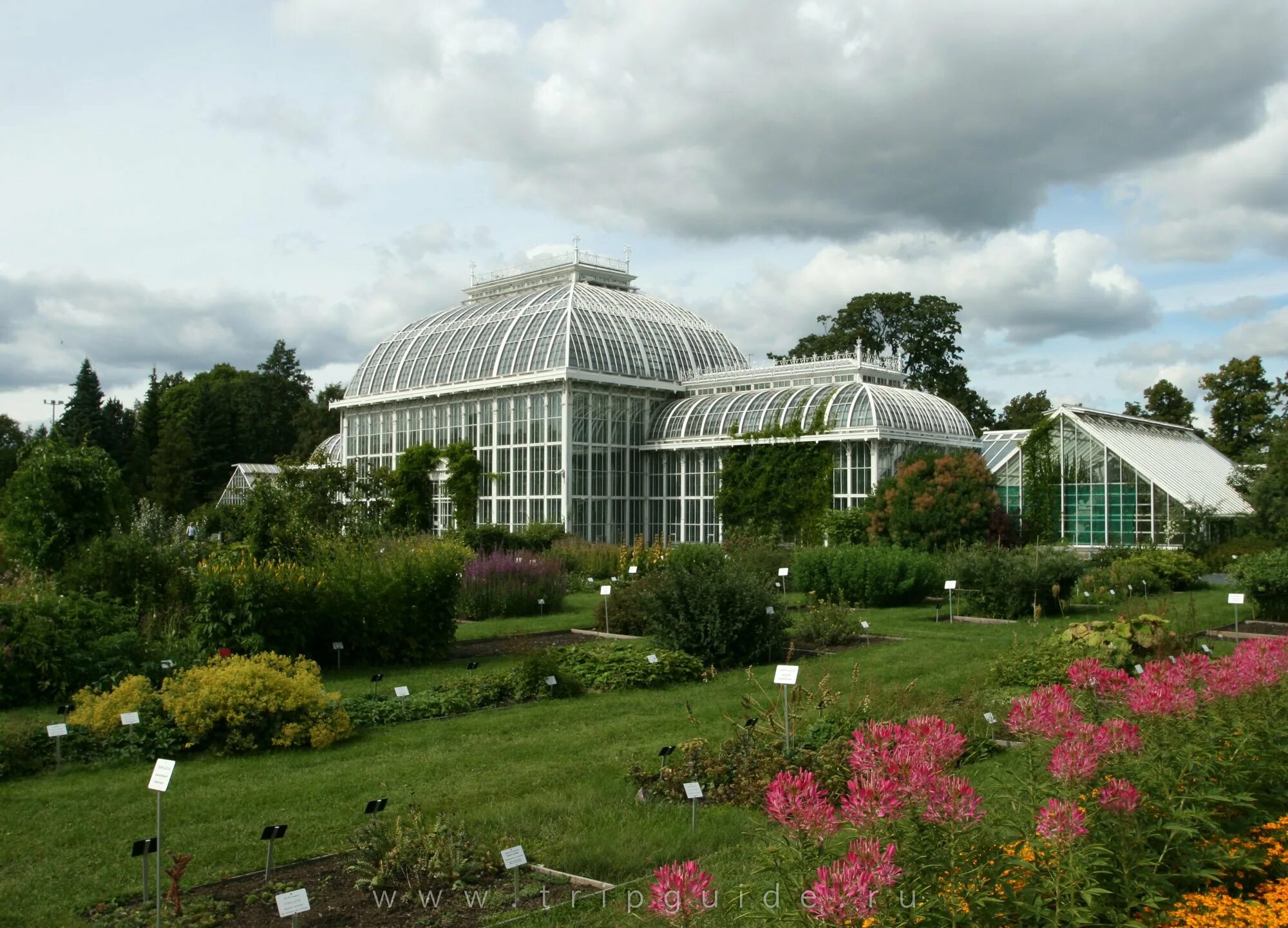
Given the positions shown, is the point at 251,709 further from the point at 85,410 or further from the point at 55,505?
the point at 85,410

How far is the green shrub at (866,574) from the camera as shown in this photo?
1992 cm

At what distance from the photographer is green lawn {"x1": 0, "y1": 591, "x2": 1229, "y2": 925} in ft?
18.9

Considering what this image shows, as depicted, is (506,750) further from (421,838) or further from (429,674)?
(429,674)

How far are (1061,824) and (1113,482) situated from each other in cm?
2969

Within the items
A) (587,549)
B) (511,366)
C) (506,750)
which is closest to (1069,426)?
(587,549)

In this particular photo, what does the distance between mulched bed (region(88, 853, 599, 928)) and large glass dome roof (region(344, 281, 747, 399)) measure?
30.1m

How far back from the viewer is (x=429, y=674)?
12516 millimetres

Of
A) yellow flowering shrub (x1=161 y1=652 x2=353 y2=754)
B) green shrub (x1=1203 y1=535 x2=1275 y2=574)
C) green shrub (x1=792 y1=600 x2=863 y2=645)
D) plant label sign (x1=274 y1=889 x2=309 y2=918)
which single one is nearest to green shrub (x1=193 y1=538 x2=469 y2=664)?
yellow flowering shrub (x1=161 y1=652 x2=353 y2=754)

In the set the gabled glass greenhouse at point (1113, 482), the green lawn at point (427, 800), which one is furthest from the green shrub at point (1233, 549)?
the green lawn at point (427, 800)

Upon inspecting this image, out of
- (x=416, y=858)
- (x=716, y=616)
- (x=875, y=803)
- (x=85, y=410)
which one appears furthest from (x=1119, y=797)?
(x=85, y=410)

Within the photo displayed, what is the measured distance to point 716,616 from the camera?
1311 centimetres

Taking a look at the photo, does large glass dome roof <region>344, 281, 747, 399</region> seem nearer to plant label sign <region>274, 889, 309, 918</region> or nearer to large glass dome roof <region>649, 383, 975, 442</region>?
large glass dome roof <region>649, 383, 975, 442</region>

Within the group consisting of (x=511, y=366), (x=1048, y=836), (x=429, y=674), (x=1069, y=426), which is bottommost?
(x=429, y=674)

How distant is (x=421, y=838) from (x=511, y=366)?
31997 millimetres
